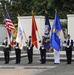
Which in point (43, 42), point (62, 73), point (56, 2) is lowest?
point (62, 73)

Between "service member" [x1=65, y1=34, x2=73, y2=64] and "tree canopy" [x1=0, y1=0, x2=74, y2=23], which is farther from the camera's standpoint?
"tree canopy" [x1=0, y1=0, x2=74, y2=23]

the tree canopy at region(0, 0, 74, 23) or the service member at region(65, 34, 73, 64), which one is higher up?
the tree canopy at region(0, 0, 74, 23)

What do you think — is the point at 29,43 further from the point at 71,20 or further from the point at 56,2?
the point at 56,2

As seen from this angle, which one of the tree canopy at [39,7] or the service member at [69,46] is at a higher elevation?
the tree canopy at [39,7]

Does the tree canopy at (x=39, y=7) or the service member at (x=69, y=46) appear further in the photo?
the tree canopy at (x=39, y=7)

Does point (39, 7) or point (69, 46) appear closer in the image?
point (69, 46)

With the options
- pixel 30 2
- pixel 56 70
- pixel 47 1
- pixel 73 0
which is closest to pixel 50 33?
pixel 56 70

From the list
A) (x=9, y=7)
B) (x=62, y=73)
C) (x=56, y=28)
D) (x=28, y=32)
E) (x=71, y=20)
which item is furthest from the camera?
(x=9, y=7)

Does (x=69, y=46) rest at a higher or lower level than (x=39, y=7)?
lower

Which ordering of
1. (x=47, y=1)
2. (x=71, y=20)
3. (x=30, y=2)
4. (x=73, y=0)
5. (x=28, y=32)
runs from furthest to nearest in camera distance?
(x=30, y=2), (x=47, y=1), (x=73, y=0), (x=28, y=32), (x=71, y=20)

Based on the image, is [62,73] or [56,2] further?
[56,2]

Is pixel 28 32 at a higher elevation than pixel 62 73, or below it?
higher

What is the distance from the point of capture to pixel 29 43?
68.5 feet

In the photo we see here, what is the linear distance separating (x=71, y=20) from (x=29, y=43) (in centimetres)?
913
